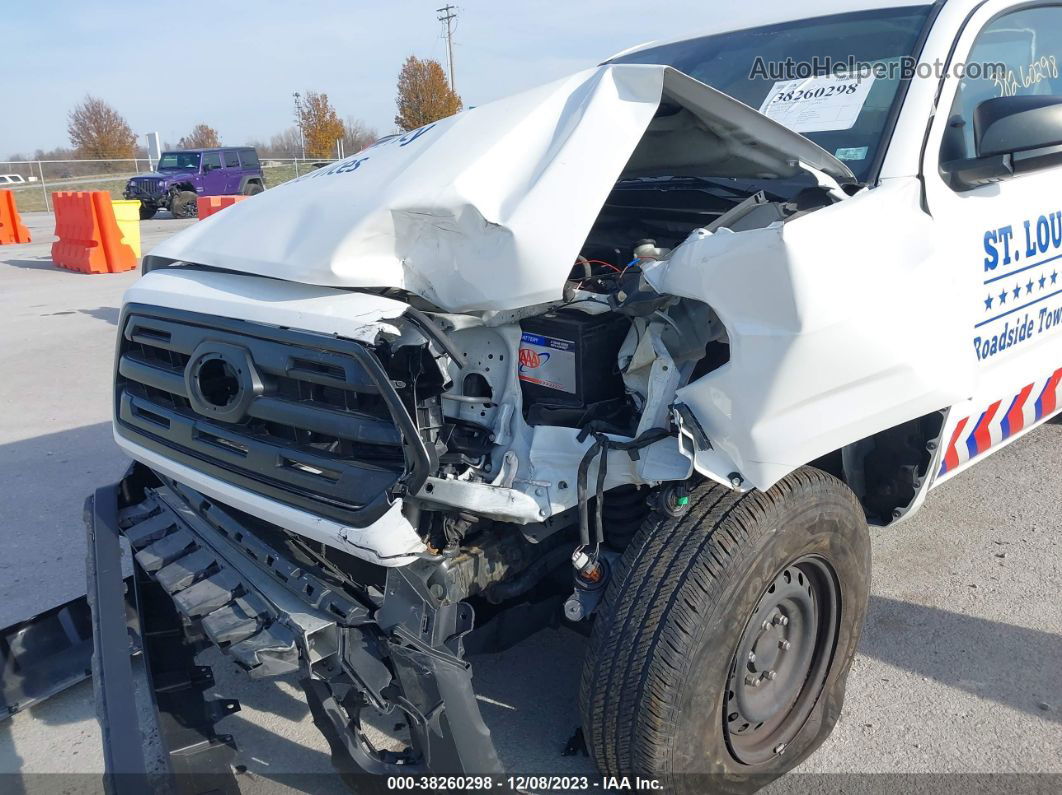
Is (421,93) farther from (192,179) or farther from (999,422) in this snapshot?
(999,422)

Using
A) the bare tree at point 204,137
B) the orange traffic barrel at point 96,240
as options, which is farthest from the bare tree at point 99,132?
the orange traffic barrel at point 96,240

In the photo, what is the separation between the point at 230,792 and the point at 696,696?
120cm

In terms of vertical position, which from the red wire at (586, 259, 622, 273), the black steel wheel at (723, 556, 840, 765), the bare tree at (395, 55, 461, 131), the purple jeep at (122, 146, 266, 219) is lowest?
the black steel wheel at (723, 556, 840, 765)

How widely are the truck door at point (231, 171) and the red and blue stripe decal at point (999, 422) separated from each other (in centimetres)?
2460

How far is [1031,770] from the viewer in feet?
7.78

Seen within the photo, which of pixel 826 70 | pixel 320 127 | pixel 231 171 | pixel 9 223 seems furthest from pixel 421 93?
pixel 826 70

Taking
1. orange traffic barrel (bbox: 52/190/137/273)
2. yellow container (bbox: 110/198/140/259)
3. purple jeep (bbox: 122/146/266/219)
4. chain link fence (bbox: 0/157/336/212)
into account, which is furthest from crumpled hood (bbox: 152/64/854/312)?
chain link fence (bbox: 0/157/336/212)

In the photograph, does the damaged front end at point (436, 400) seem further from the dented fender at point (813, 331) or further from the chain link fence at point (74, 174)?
the chain link fence at point (74, 174)

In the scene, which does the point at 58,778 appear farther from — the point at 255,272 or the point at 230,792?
the point at 255,272

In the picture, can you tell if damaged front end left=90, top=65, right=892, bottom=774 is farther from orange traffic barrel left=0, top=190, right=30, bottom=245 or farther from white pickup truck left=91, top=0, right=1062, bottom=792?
orange traffic barrel left=0, top=190, right=30, bottom=245

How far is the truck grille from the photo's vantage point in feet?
6.38

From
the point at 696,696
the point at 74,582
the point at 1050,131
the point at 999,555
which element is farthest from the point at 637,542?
the point at 74,582

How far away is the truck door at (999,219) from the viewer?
7.92 ft

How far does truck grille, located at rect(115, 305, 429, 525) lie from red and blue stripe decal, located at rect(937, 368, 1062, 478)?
177 centimetres
